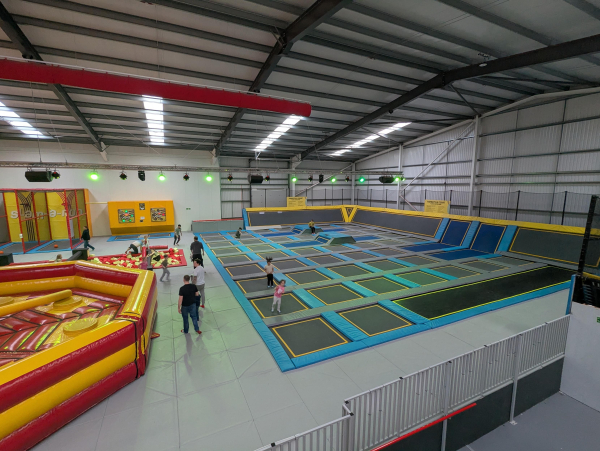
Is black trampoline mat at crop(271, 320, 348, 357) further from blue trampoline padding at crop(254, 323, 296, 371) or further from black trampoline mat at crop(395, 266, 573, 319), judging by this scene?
black trampoline mat at crop(395, 266, 573, 319)

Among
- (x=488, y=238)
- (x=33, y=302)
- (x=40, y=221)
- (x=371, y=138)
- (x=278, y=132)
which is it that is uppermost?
(x=371, y=138)

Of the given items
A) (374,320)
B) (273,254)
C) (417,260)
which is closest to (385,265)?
(417,260)

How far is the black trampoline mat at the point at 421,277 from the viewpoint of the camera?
9.76m

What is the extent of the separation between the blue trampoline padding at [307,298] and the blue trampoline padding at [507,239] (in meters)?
11.1

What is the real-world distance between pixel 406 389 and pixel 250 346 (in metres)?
3.50

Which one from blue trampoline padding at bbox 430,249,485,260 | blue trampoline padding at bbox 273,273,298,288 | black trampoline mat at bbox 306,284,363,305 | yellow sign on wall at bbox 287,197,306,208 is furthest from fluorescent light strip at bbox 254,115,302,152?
blue trampoline padding at bbox 430,249,485,260

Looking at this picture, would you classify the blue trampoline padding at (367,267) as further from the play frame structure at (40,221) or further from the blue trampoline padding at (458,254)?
the play frame structure at (40,221)

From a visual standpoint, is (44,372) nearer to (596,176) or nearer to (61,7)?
(61,7)

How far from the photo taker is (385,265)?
38.5ft

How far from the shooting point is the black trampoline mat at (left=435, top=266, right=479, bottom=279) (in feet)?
34.4

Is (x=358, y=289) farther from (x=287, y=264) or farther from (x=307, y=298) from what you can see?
(x=287, y=264)

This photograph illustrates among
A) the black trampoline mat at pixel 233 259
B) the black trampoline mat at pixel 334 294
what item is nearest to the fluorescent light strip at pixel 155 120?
Result: the black trampoline mat at pixel 233 259

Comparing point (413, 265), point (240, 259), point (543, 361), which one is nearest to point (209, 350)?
point (543, 361)

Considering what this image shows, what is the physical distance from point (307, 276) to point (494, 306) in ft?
19.6
